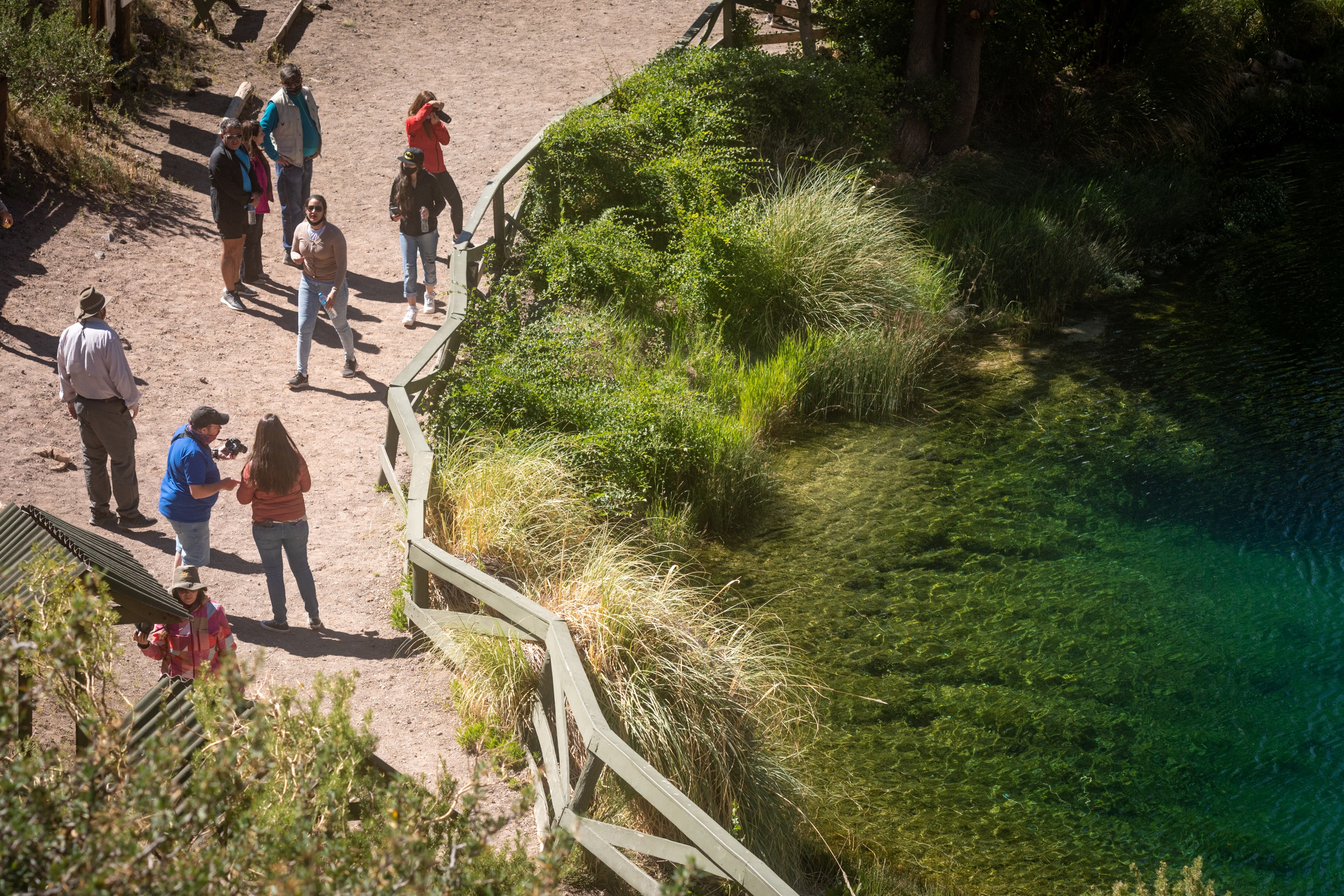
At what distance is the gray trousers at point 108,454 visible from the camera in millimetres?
8242

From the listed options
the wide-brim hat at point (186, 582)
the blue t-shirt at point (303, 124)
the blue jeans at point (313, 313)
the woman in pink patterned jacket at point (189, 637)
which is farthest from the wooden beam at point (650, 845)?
the blue t-shirt at point (303, 124)

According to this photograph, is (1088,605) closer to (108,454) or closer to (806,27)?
(108,454)

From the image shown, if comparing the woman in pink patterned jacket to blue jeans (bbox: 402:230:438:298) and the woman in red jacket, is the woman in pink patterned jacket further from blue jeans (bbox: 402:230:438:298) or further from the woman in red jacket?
the woman in red jacket

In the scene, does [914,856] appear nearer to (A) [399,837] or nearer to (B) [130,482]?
(A) [399,837]

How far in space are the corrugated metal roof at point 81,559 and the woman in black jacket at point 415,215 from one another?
636cm

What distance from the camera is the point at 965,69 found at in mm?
17328

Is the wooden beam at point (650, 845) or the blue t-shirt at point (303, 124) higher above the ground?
the blue t-shirt at point (303, 124)

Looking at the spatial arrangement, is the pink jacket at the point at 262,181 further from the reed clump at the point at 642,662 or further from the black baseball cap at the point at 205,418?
the black baseball cap at the point at 205,418

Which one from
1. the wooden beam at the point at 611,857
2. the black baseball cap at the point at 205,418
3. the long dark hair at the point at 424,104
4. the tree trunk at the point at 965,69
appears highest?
the tree trunk at the point at 965,69

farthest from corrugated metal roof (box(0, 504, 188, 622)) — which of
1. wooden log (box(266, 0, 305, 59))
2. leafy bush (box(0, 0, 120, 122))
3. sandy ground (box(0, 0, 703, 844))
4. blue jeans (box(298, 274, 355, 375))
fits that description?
wooden log (box(266, 0, 305, 59))

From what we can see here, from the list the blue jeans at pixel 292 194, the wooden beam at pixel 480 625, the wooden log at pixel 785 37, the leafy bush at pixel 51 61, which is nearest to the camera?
the wooden beam at pixel 480 625

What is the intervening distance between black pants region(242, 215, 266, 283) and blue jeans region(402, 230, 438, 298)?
5.60 feet

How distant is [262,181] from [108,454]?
465 cm

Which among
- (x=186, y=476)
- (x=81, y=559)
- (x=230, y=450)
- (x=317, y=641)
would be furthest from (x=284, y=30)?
(x=81, y=559)
